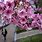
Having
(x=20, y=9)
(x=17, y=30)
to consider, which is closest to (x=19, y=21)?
(x=20, y=9)

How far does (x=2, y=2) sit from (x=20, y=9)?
0.10 m

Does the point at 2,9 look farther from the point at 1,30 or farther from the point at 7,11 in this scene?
the point at 1,30

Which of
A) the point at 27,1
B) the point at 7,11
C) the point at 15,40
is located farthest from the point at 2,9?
the point at 15,40

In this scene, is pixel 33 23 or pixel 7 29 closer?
pixel 33 23

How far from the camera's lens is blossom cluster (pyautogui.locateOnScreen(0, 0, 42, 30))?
1.99 feet

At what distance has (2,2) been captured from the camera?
2.04ft

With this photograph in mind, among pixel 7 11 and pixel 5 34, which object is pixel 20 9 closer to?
pixel 7 11

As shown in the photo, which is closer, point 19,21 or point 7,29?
point 19,21

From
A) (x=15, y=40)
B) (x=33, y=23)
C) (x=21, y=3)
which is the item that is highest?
(x=21, y=3)

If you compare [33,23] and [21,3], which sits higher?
[21,3]

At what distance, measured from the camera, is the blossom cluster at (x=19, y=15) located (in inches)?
23.8

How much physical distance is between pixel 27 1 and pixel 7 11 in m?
0.14

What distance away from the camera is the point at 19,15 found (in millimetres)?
621

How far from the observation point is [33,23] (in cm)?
67
